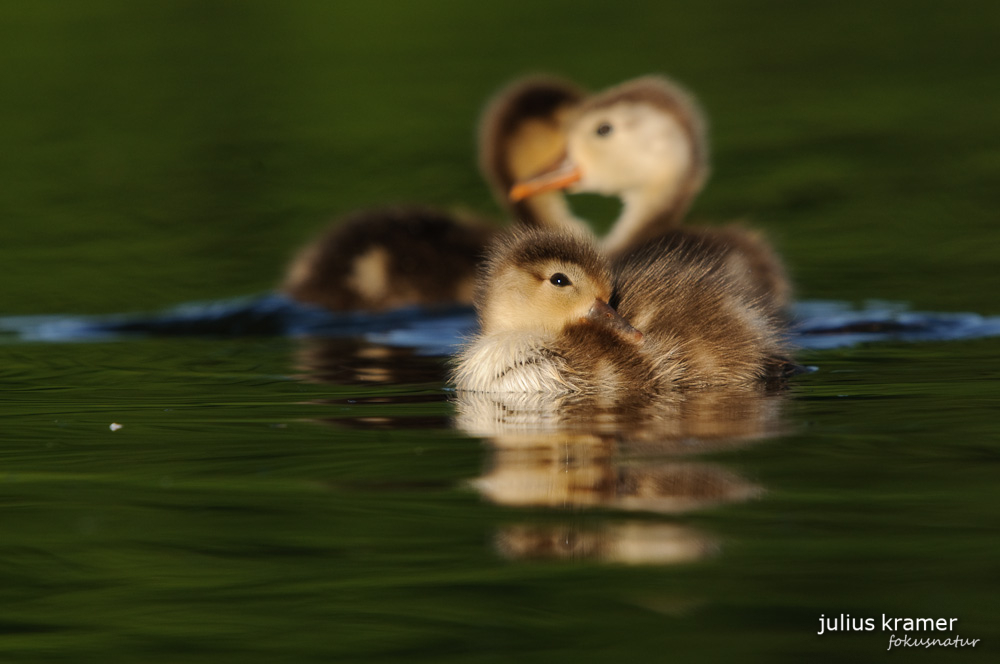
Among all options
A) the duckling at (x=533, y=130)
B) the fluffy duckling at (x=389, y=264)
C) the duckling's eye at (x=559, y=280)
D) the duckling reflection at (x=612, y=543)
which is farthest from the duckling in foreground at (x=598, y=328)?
the duckling at (x=533, y=130)

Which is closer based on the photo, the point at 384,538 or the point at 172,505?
the point at 384,538

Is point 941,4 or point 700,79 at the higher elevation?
point 941,4

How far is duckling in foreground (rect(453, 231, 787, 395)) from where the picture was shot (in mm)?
5230

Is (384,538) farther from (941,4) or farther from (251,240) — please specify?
(941,4)

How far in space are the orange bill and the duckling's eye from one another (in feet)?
9.41

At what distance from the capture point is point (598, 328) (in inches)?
206

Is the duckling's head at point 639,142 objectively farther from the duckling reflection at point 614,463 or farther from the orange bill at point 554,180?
the duckling reflection at point 614,463

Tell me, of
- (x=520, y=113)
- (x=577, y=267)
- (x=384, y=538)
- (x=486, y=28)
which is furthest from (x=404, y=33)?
(x=384, y=538)

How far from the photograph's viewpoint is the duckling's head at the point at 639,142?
7.90 metres

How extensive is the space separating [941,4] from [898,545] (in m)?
20.6

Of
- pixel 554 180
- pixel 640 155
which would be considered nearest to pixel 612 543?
pixel 640 155

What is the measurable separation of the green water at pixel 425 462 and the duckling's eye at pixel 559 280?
543 mm

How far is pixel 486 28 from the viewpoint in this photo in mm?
22422

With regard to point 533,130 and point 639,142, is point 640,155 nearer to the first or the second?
point 639,142
